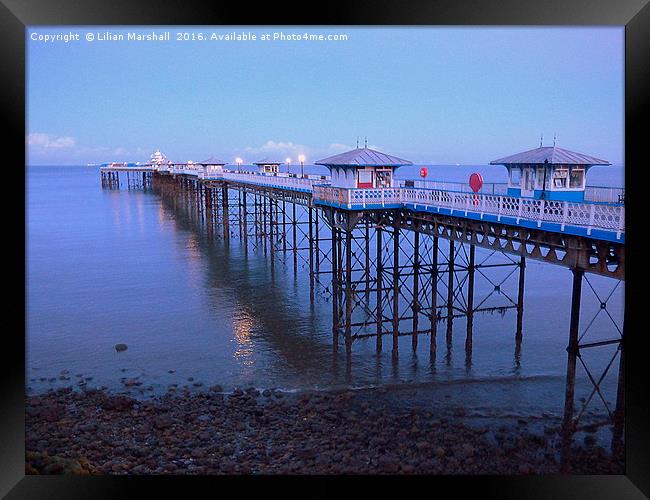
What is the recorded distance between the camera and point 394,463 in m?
10.5

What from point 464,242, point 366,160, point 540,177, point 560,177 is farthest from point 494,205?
point 366,160

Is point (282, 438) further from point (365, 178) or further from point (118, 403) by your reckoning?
point (365, 178)

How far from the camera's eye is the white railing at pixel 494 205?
9531mm

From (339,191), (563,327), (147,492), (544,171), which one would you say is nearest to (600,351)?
(563,327)

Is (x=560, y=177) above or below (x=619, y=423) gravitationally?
above

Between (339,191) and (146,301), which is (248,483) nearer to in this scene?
(339,191)

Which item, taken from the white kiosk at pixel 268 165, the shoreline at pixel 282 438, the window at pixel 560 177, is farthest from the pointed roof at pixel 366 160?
the white kiosk at pixel 268 165

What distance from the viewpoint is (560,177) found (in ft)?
41.9

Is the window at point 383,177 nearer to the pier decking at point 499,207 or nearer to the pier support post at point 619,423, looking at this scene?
the pier decking at point 499,207

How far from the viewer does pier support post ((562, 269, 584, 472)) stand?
390 inches

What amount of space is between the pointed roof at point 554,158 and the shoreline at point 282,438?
561 centimetres

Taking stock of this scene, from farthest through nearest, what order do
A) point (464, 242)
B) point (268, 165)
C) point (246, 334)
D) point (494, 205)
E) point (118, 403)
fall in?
point (268, 165), point (246, 334), point (464, 242), point (118, 403), point (494, 205)

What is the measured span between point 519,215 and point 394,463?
5.29 metres
